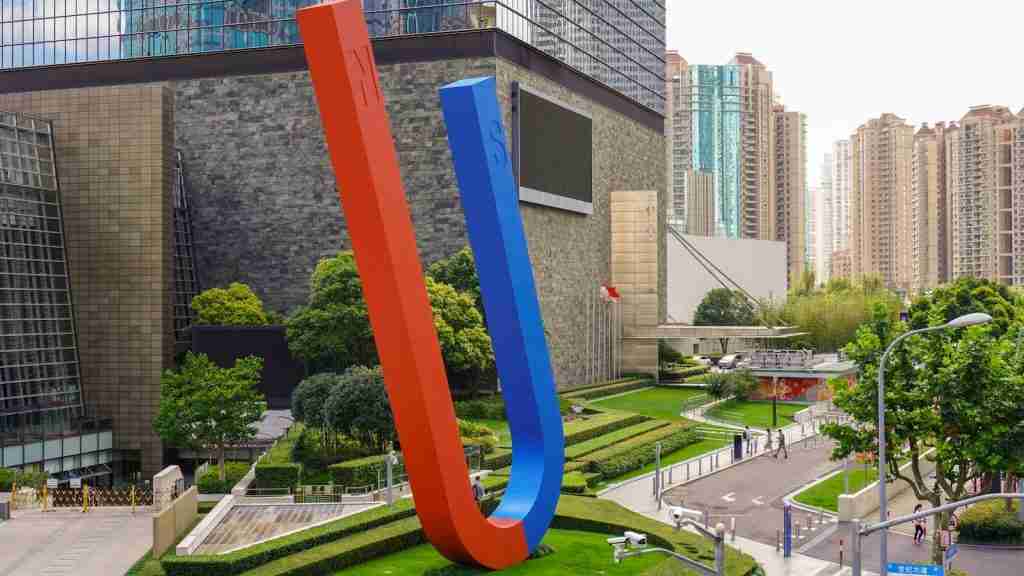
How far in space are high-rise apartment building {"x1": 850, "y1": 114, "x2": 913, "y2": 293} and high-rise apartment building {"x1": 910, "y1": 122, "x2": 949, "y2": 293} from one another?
9.53m

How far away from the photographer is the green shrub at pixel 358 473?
134 feet

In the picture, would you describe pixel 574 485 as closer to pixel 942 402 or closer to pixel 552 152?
pixel 942 402

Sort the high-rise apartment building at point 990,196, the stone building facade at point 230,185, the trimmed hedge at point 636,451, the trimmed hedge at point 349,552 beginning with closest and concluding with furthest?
the trimmed hedge at point 349,552 → the trimmed hedge at point 636,451 → the stone building facade at point 230,185 → the high-rise apartment building at point 990,196

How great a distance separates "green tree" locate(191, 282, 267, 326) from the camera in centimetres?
6525

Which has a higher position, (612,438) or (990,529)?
(612,438)

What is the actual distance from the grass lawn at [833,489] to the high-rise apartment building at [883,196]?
454 feet

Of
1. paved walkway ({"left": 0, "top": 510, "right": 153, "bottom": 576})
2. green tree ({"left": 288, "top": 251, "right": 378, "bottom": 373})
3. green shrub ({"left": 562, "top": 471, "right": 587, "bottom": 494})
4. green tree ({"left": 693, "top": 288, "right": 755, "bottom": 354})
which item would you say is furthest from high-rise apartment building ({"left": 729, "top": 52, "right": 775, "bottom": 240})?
paved walkway ({"left": 0, "top": 510, "right": 153, "bottom": 576})

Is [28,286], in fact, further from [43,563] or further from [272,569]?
[272,569]

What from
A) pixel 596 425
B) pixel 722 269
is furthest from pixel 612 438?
pixel 722 269

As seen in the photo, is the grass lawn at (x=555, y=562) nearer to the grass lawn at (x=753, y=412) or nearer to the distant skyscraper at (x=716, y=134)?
the grass lawn at (x=753, y=412)

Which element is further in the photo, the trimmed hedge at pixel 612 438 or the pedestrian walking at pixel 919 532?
the trimmed hedge at pixel 612 438

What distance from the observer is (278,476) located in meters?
42.2

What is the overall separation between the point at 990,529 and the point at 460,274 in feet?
104

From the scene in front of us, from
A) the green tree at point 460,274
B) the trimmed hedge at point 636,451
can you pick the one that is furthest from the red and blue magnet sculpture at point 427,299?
the green tree at point 460,274
